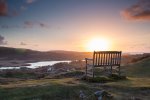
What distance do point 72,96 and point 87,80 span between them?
8370 mm

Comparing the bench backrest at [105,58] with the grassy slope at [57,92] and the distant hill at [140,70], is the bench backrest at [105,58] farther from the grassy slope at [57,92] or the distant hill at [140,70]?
the distant hill at [140,70]

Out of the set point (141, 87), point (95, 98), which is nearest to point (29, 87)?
point (95, 98)

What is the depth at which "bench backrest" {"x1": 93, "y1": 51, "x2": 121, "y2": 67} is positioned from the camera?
98.8 ft

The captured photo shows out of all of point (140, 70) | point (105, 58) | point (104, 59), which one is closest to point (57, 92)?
point (104, 59)

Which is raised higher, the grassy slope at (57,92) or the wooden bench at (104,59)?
the wooden bench at (104,59)

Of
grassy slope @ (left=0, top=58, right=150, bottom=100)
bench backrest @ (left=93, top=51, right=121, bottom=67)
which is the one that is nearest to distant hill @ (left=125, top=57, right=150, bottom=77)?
bench backrest @ (left=93, top=51, right=121, bottom=67)

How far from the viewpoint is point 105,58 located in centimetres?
3097

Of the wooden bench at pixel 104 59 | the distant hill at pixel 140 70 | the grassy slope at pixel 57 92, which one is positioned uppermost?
the wooden bench at pixel 104 59

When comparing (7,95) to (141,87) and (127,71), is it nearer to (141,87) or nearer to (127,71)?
(141,87)

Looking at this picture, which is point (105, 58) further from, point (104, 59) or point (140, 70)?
point (140, 70)

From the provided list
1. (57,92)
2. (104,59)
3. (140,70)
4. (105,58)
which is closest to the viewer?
(57,92)

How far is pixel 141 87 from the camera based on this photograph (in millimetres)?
25875

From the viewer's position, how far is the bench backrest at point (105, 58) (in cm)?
3012

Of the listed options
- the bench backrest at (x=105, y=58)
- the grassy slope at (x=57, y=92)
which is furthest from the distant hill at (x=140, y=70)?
the grassy slope at (x=57, y=92)
